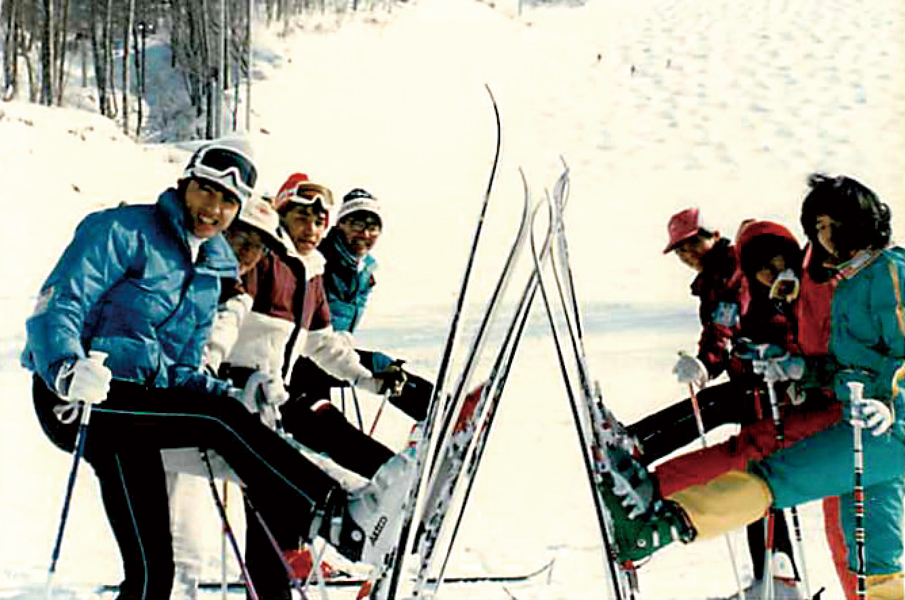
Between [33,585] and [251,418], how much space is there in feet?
4.30

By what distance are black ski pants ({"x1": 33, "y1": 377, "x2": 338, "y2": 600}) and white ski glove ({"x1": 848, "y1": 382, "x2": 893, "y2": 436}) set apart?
4.03 feet

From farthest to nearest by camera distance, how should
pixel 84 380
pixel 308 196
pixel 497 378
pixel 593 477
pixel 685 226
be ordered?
pixel 685 226 < pixel 308 196 < pixel 497 378 < pixel 593 477 < pixel 84 380

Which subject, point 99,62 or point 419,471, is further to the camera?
point 99,62

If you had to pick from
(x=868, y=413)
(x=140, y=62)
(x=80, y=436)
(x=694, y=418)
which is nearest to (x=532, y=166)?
(x=694, y=418)

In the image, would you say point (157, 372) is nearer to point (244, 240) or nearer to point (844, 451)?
point (244, 240)

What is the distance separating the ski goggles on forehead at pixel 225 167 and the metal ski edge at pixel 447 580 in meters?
1.57

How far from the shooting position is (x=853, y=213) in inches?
131

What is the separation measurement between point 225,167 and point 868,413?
1.58 meters

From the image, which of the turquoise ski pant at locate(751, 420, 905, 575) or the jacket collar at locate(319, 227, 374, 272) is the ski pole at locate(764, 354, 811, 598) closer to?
the turquoise ski pant at locate(751, 420, 905, 575)

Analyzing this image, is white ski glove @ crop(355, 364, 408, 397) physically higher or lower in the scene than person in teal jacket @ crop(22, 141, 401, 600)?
lower

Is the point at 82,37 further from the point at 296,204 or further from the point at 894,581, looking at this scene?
the point at 894,581

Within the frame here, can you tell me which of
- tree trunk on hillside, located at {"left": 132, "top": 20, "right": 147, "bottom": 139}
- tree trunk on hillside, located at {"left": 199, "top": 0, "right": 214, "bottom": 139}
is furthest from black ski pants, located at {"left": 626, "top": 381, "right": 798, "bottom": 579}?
tree trunk on hillside, located at {"left": 132, "top": 20, "right": 147, "bottom": 139}

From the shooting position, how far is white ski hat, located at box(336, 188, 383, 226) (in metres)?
3.66

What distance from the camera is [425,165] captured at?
14.3 feet
